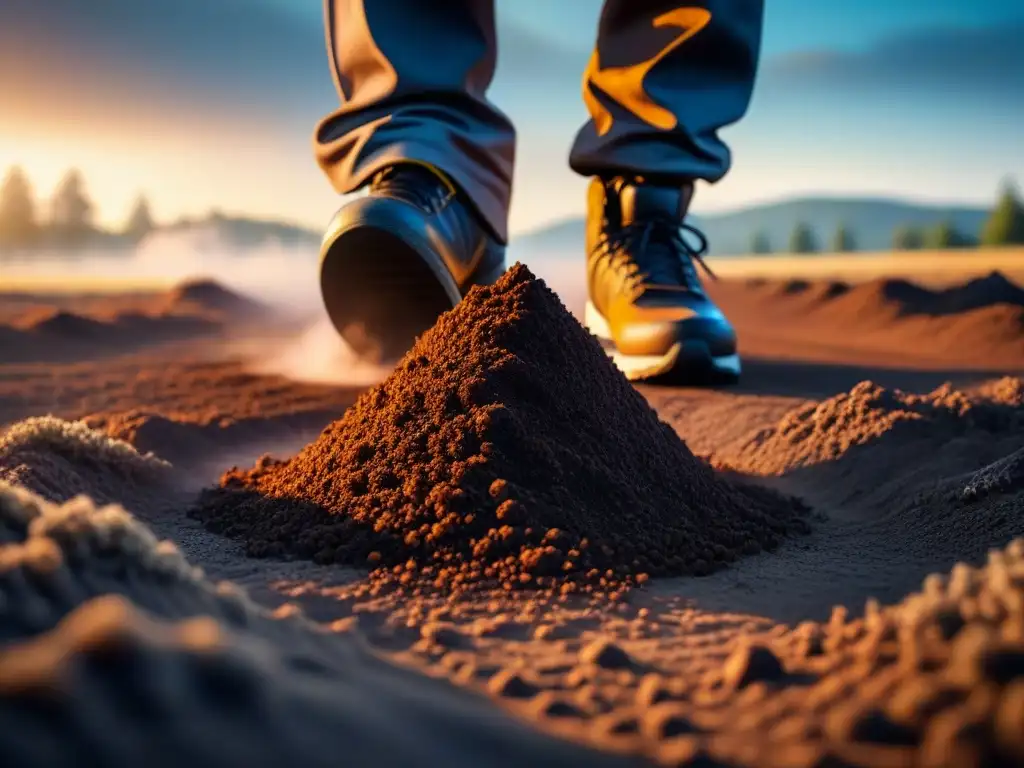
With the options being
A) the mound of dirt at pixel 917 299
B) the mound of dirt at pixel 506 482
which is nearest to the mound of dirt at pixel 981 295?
Answer: the mound of dirt at pixel 917 299

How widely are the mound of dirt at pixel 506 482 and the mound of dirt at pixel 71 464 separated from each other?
293mm

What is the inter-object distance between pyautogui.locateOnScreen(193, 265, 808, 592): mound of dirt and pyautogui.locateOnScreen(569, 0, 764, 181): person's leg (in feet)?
5.06

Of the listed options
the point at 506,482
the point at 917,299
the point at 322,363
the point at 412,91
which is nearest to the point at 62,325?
the point at 322,363

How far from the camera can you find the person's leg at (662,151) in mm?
3107

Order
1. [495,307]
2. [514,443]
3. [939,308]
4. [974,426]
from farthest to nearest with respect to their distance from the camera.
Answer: [939,308]
[974,426]
[495,307]
[514,443]

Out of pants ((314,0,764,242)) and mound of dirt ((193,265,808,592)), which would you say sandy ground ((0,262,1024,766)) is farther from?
pants ((314,0,764,242))

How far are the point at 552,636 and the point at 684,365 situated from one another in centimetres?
195

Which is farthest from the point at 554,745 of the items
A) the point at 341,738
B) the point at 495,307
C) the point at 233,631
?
the point at 495,307

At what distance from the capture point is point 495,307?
1931mm

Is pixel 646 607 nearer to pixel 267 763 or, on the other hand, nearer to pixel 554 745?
pixel 554 745

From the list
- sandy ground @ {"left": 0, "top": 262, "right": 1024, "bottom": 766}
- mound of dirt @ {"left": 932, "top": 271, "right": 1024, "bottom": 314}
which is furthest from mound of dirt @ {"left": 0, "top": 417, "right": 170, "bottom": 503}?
mound of dirt @ {"left": 932, "top": 271, "right": 1024, "bottom": 314}

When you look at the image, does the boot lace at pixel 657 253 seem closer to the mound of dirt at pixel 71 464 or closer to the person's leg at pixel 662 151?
the person's leg at pixel 662 151

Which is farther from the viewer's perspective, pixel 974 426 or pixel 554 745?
pixel 974 426

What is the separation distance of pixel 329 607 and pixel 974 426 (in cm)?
210
